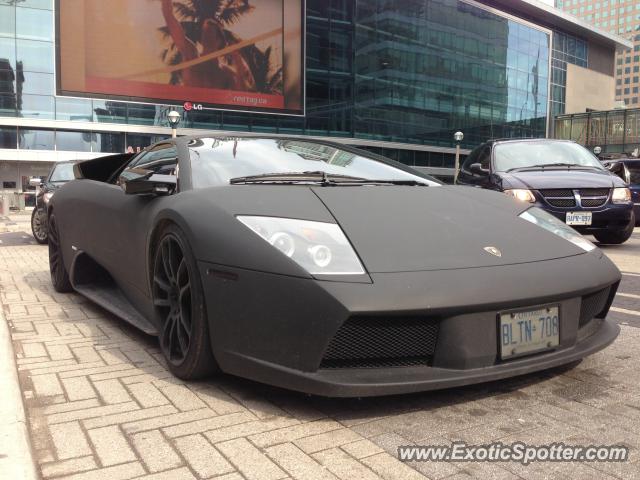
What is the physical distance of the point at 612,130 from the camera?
1866 inches

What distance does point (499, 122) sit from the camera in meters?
56.2

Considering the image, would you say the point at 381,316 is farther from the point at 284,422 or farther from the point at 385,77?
the point at 385,77

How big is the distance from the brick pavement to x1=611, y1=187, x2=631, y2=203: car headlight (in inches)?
198

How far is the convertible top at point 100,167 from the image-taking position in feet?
14.9

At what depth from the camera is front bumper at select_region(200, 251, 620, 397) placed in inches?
78.7

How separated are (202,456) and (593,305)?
175cm

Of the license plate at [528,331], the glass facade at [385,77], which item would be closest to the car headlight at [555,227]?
the license plate at [528,331]

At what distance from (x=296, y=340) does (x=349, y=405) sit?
1.41 ft

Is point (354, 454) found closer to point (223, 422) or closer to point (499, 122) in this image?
point (223, 422)

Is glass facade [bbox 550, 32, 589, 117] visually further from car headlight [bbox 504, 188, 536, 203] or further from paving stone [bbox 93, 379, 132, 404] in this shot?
paving stone [bbox 93, 379, 132, 404]

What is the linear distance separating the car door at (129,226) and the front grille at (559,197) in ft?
16.9

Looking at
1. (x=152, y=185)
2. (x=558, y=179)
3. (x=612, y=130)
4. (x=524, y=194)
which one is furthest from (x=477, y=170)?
(x=612, y=130)

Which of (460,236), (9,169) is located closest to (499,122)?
(9,169)

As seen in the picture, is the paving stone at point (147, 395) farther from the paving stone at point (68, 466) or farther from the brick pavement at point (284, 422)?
the paving stone at point (68, 466)
